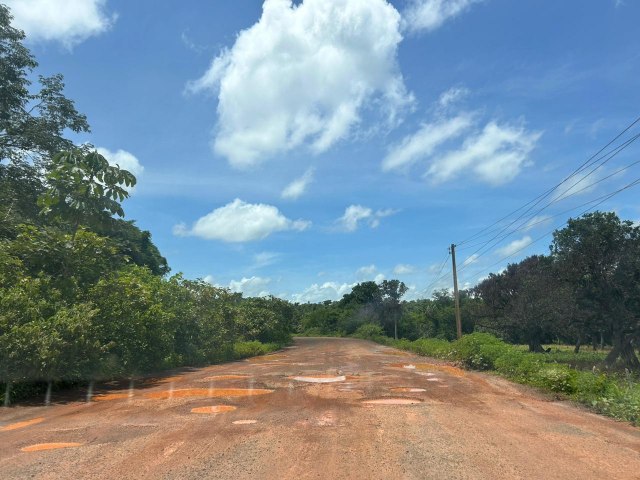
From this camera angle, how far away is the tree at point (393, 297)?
74.9m

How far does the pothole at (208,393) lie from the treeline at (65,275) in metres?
2.24

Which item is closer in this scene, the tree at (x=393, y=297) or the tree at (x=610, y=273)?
the tree at (x=610, y=273)

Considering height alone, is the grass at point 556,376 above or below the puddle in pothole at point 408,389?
above

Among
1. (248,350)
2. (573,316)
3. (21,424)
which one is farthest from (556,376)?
(248,350)

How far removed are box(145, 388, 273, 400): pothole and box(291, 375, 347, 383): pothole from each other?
276 centimetres

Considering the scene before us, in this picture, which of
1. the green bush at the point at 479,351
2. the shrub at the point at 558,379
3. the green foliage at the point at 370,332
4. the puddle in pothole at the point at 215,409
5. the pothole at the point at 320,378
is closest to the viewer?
the puddle in pothole at the point at 215,409

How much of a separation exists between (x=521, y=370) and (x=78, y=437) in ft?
45.2

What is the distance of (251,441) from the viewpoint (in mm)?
7168

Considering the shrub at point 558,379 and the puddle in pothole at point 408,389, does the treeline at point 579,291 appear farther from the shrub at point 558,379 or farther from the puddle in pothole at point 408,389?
the puddle in pothole at point 408,389

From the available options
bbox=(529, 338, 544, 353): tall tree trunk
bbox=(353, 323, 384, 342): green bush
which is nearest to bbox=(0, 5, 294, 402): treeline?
bbox=(529, 338, 544, 353): tall tree trunk

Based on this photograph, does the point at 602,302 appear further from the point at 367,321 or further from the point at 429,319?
the point at 367,321

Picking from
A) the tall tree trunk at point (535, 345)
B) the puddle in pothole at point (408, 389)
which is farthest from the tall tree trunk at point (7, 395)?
the tall tree trunk at point (535, 345)

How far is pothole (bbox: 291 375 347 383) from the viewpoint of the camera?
15.4 metres

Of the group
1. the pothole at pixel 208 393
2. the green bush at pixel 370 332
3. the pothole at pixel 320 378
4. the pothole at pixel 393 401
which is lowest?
the pothole at pixel 393 401
